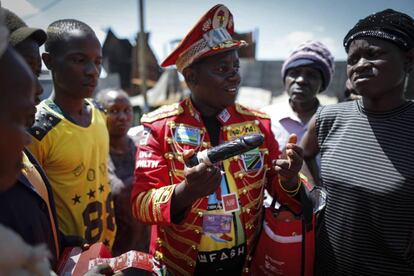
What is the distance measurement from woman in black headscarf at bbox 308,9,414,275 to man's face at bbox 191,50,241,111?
702 millimetres

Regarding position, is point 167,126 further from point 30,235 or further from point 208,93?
point 30,235

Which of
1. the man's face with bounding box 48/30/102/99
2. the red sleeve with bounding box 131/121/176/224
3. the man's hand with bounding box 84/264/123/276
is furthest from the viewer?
the man's face with bounding box 48/30/102/99

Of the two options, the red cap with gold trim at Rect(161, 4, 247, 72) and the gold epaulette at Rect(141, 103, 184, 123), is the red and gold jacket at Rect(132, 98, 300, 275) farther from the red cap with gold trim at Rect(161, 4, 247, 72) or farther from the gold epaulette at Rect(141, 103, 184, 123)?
the red cap with gold trim at Rect(161, 4, 247, 72)

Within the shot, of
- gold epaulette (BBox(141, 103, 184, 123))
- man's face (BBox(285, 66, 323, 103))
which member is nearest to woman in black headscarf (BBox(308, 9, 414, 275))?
gold epaulette (BBox(141, 103, 184, 123))

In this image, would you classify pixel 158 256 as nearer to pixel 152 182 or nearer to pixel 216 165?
pixel 152 182

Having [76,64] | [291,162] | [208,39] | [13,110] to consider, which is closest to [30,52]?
[76,64]

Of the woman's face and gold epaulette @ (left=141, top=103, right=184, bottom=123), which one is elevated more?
the woman's face

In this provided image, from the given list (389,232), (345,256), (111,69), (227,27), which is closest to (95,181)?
(227,27)

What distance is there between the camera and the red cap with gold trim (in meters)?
1.82

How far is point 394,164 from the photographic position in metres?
1.71

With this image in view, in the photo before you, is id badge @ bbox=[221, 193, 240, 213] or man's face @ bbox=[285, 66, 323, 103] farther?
man's face @ bbox=[285, 66, 323, 103]

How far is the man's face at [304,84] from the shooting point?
124 inches

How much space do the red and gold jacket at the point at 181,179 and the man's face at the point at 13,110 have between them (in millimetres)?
850

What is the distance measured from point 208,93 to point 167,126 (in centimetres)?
32
